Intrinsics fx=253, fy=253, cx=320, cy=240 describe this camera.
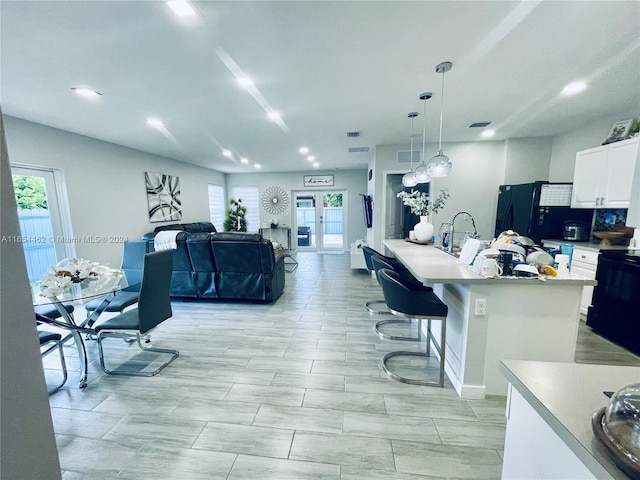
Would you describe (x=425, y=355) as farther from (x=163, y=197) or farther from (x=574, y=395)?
(x=163, y=197)

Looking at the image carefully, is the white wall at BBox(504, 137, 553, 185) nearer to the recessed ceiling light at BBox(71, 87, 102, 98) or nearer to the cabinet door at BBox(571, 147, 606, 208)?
the cabinet door at BBox(571, 147, 606, 208)

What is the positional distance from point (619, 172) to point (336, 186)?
5.80 m

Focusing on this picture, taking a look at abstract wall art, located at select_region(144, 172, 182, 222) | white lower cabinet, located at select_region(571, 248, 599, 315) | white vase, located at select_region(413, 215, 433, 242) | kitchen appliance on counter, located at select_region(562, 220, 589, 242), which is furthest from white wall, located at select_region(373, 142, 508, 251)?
abstract wall art, located at select_region(144, 172, 182, 222)

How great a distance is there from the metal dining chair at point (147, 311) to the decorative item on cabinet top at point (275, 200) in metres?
6.01

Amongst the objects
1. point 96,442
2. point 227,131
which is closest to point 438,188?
point 227,131

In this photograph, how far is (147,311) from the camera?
2.16 m

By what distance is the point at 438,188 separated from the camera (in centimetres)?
480

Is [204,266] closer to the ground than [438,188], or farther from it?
closer to the ground

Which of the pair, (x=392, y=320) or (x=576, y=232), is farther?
(x=576, y=232)

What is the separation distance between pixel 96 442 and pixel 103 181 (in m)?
4.26

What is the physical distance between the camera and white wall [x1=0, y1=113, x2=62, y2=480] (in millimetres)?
706

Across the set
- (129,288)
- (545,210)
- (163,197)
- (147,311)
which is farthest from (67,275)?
(545,210)

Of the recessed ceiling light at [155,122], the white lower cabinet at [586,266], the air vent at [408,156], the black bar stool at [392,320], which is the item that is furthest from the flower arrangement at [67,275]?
the white lower cabinet at [586,266]

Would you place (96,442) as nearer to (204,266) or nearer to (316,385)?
(316,385)
